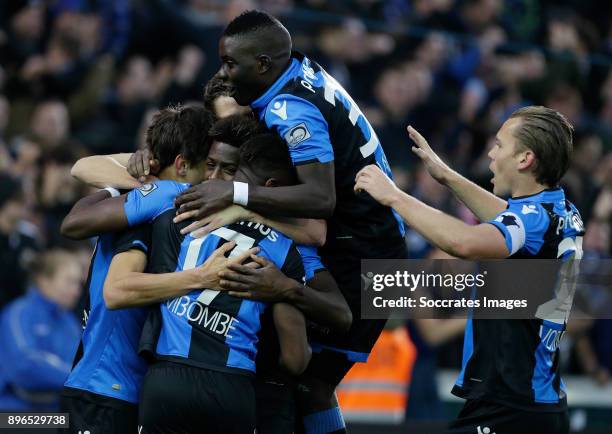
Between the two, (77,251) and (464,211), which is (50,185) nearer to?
(77,251)

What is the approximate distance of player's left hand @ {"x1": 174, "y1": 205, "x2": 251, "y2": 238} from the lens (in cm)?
450

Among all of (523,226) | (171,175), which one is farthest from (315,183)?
(523,226)

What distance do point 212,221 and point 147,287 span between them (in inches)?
15.3

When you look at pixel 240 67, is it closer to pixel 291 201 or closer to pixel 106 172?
pixel 291 201

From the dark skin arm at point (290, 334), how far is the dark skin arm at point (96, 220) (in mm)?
776

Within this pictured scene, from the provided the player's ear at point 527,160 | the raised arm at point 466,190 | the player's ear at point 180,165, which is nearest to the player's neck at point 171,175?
the player's ear at point 180,165

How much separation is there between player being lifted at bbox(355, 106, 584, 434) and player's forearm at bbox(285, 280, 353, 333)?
20.2 inches

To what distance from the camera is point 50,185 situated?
31.1 ft

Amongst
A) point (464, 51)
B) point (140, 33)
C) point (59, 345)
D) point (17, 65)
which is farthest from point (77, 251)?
point (464, 51)

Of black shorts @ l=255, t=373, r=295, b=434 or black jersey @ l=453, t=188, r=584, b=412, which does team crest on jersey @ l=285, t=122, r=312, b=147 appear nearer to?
black jersey @ l=453, t=188, r=584, b=412

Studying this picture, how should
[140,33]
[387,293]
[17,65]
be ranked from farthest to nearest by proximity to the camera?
1. [140,33]
2. [17,65]
3. [387,293]

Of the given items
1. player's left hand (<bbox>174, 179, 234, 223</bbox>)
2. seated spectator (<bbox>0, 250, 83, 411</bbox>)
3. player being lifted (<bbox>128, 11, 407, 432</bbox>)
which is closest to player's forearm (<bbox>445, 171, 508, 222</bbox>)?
player being lifted (<bbox>128, 11, 407, 432</bbox>)

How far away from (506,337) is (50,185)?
589 centimetres

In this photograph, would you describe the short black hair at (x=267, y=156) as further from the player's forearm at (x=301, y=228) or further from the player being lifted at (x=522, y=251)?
the player being lifted at (x=522, y=251)
